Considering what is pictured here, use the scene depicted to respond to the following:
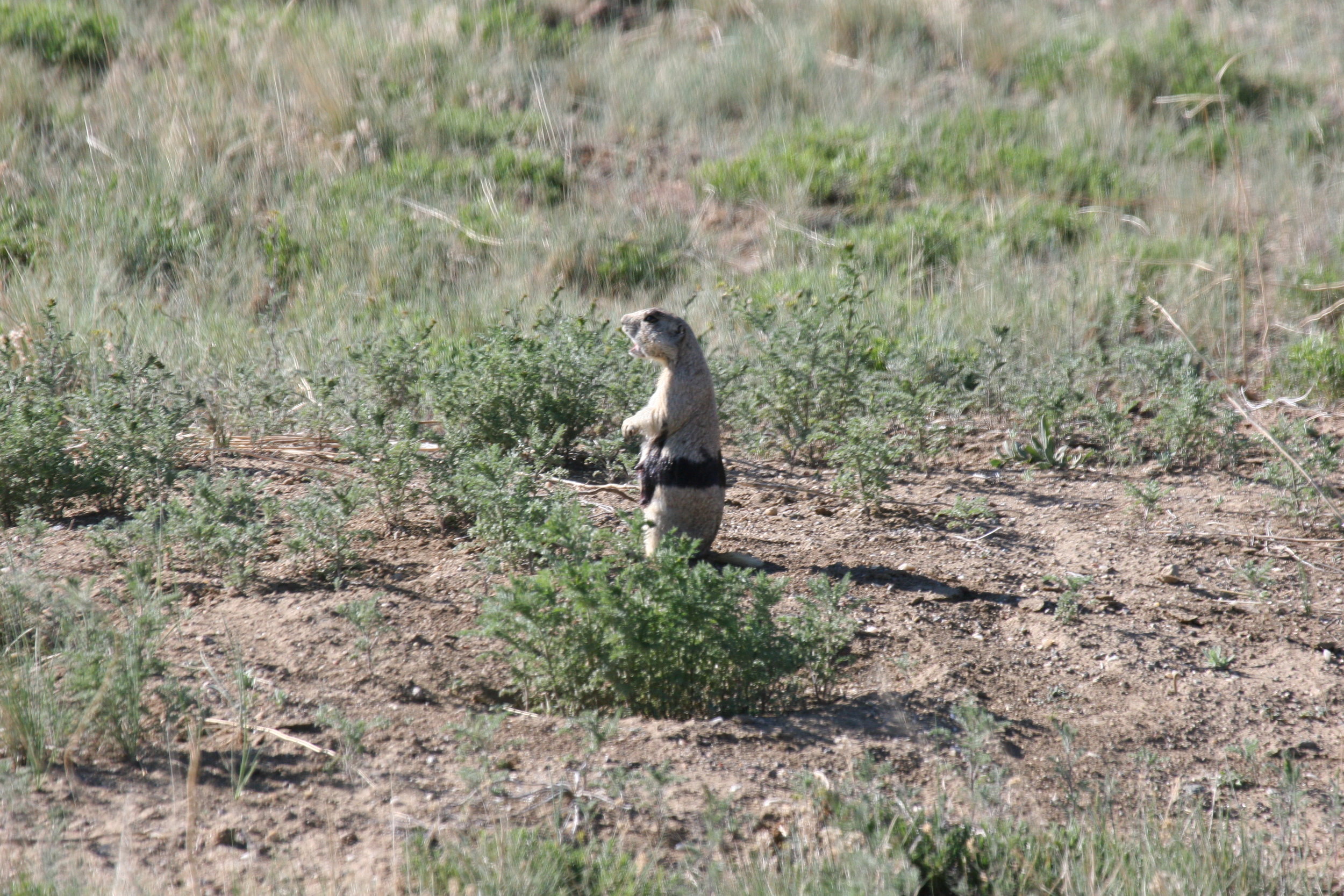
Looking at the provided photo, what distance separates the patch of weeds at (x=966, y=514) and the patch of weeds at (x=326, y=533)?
2298 millimetres

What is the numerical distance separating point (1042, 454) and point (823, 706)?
2655 mm

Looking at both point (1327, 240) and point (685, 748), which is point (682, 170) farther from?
point (685, 748)

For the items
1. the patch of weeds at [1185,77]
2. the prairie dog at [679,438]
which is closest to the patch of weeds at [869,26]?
the patch of weeds at [1185,77]

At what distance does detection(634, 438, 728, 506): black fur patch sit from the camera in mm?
4145

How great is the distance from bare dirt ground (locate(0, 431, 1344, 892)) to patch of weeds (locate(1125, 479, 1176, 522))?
0.04 m

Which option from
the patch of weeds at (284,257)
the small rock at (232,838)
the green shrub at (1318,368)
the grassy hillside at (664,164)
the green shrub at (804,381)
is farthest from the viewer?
the patch of weeds at (284,257)

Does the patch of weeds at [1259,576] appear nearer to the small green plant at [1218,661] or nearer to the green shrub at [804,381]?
the small green plant at [1218,661]

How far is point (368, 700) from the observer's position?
3529 mm

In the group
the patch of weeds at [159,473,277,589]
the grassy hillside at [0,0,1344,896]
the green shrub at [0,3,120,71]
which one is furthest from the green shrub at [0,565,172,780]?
the green shrub at [0,3,120,71]

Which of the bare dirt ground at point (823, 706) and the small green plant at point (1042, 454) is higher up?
the bare dirt ground at point (823, 706)

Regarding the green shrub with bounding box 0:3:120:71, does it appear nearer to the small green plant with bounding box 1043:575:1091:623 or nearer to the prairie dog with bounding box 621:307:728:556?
the prairie dog with bounding box 621:307:728:556

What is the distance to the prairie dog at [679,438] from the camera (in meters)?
4.16

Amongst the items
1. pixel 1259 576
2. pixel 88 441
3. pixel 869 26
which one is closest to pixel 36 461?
pixel 88 441

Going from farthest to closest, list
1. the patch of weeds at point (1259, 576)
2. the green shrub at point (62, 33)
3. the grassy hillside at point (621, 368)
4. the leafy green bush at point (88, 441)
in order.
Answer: the green shrub at point (62, 33) → the leafy green bush at point (88, 441) → the patch of weeds at point (1259, 576) → the grassy hillside at point (621, 368)
